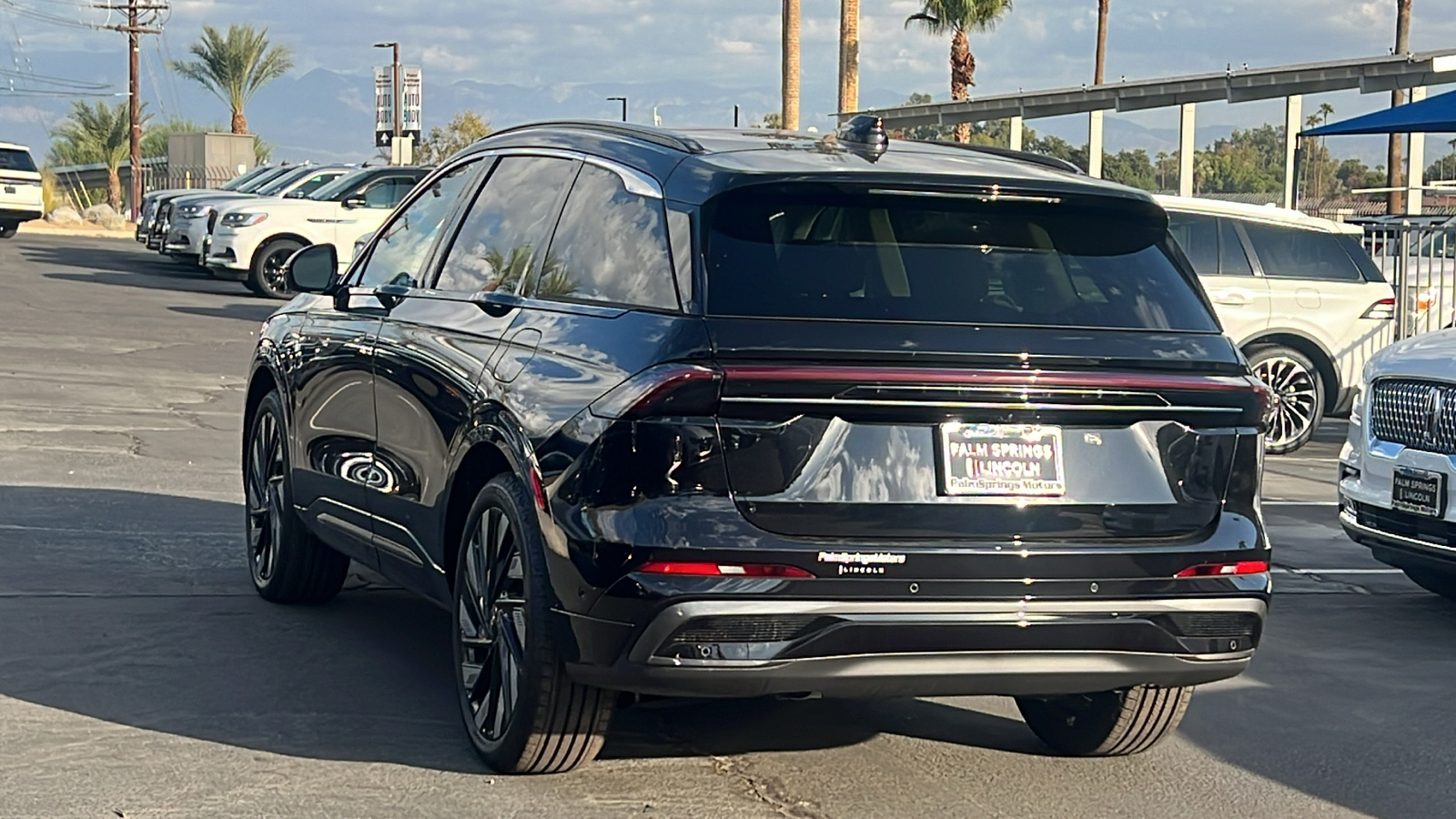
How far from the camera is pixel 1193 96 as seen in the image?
88.6ft

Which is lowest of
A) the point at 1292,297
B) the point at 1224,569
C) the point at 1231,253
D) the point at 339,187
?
the point at 1224,569

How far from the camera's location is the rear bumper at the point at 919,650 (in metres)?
4.54

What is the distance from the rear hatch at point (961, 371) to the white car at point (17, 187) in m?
37.0

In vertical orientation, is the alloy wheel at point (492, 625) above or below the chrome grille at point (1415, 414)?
below

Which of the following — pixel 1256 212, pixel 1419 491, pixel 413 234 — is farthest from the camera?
pixel 1256 212

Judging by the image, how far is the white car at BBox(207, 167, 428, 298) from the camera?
83.0 ft

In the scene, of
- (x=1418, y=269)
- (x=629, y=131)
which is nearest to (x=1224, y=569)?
(x=629, y=131)

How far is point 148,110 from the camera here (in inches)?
2906

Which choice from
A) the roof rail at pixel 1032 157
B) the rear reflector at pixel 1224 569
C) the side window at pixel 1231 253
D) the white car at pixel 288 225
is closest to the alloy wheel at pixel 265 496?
the roof rail at pixel 1032 157

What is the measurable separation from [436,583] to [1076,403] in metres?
2.05

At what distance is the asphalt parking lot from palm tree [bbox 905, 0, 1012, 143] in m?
29.6

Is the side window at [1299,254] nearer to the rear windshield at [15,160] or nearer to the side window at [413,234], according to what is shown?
the side window at [413,234]

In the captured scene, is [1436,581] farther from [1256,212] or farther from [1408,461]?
[1256,212]

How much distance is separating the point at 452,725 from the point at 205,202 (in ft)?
76.3
